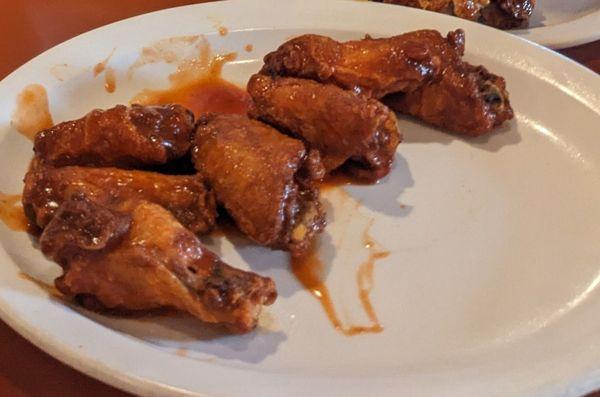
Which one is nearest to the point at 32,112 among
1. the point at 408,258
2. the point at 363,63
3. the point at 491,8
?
the point at 363,63

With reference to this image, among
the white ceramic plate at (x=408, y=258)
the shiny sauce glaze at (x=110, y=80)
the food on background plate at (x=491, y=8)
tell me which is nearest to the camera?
the white ceramic plate at (x=408, y=258)

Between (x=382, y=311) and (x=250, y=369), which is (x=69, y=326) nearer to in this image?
(x=250, y=369)

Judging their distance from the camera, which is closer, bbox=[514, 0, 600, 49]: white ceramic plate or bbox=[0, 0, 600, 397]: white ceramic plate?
bbox=[0, 0, 600, 397]: white ceramic plate

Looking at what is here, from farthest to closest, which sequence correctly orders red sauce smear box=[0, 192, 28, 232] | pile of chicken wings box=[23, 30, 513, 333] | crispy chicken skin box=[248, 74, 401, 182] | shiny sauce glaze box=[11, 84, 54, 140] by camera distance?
shiny sauce glaze box=[11, 84, 54, 140], crispy chicken skin box=[248, 74, 401, 182], red sauce smear box=[0, 192, 28, 232], pile of chicken wings box=[23, 30, 513, 333]

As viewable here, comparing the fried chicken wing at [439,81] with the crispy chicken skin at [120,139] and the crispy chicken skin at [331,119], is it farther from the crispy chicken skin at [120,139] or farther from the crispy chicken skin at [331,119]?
the crispy chicken skin at [120,139]

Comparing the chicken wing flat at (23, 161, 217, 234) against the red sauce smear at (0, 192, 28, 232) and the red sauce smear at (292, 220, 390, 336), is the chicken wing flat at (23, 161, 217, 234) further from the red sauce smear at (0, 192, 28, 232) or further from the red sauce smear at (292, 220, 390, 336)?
the red sauce smear at (292, 220, 390, 336)

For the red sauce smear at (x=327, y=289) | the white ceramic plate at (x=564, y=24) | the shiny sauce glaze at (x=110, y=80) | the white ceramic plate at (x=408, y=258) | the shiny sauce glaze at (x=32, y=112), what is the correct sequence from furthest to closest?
the white ceramic plate at (x=564, y=24)
the shiny sauce glaze at (x=110, y=80)
the shiny sauce glaze at (x=32, y=112)
the red sauce smear at (x=327, y=289)
the white ceramic plate at (x=408, y=258)

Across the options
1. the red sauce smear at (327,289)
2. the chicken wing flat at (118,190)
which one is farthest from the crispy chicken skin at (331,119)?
the chicken wing flat at (118,190)

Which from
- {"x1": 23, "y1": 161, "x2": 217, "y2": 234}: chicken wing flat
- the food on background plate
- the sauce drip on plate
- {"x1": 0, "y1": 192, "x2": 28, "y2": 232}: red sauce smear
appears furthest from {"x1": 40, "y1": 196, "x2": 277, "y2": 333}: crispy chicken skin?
the food on background plate
